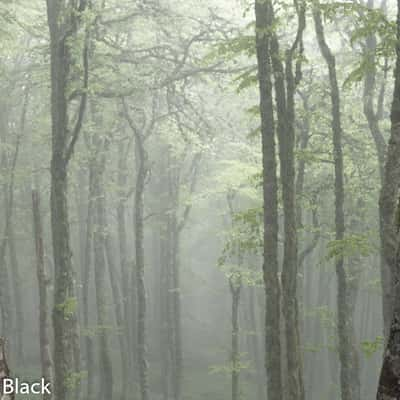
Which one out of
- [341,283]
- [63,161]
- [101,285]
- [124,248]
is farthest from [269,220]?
[124,248]

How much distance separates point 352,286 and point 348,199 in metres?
3.21

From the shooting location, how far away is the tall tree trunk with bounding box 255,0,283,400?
1007cm

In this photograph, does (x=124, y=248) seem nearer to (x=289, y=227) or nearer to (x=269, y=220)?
(x=289, y=227)

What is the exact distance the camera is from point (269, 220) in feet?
33.8

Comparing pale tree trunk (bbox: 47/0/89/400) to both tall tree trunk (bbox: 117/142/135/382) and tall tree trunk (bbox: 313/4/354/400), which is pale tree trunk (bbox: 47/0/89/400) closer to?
tall tree trunk (bbox: 313/4/354/400)

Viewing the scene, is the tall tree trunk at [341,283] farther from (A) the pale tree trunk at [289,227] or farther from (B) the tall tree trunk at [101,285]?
(B) the tall tree trunk at [101,285]

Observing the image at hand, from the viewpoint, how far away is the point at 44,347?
A: 1227 centimetres

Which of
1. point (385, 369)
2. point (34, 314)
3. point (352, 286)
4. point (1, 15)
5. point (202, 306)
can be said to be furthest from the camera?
point (202, 306)

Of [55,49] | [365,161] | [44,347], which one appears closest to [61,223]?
[44,347]

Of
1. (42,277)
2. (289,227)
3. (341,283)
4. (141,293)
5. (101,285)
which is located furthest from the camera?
(101,285)

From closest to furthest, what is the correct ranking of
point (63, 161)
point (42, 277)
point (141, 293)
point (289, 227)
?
point (289, 227) → point (42, 277) → point (63, 161) → point (141, 293)

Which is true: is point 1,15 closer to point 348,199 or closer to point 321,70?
point 321,70

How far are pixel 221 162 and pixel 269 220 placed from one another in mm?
7985

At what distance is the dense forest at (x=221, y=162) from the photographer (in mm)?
10367
